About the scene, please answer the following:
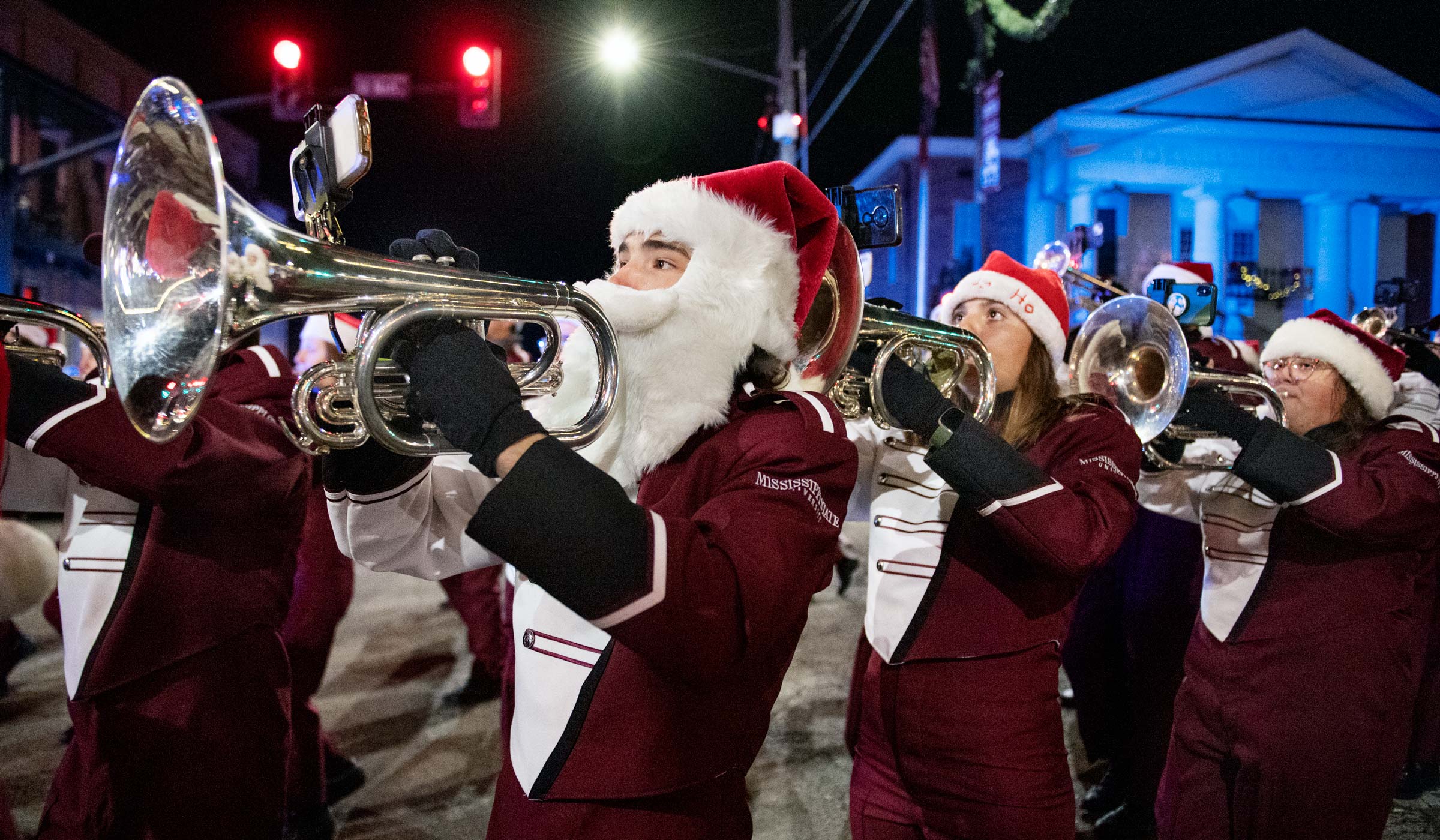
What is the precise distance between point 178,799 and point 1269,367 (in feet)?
13.1

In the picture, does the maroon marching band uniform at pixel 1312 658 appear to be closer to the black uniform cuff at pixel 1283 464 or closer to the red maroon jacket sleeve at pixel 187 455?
the black uniform cuff at pixel 1283 464

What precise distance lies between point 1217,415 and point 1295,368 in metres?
0.80

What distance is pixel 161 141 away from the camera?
124 centimetres

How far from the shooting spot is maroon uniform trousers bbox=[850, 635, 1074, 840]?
1977 millimetres

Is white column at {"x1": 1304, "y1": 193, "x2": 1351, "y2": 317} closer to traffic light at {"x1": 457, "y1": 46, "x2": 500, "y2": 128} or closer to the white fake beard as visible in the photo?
the white fake beard

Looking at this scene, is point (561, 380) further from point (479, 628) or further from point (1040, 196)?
point (1040, 196)

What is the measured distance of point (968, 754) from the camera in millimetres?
2008

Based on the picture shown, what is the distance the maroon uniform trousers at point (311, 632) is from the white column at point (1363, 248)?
707cm

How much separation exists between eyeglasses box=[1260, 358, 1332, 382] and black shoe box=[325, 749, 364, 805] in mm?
4362

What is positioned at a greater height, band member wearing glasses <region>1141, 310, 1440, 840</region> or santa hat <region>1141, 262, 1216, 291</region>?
santa hat <region>1141, 262, 1216, 291</region>

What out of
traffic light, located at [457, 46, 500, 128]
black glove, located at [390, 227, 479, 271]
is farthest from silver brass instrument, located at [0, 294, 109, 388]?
traffic light, located at [457, 46, 500, 128]

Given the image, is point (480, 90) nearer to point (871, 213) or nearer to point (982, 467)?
point (871, 213)

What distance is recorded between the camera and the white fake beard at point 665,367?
140cm

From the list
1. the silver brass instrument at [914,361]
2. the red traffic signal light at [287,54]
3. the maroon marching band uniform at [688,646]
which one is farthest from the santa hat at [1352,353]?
the red traffic signal light at [287,54]
